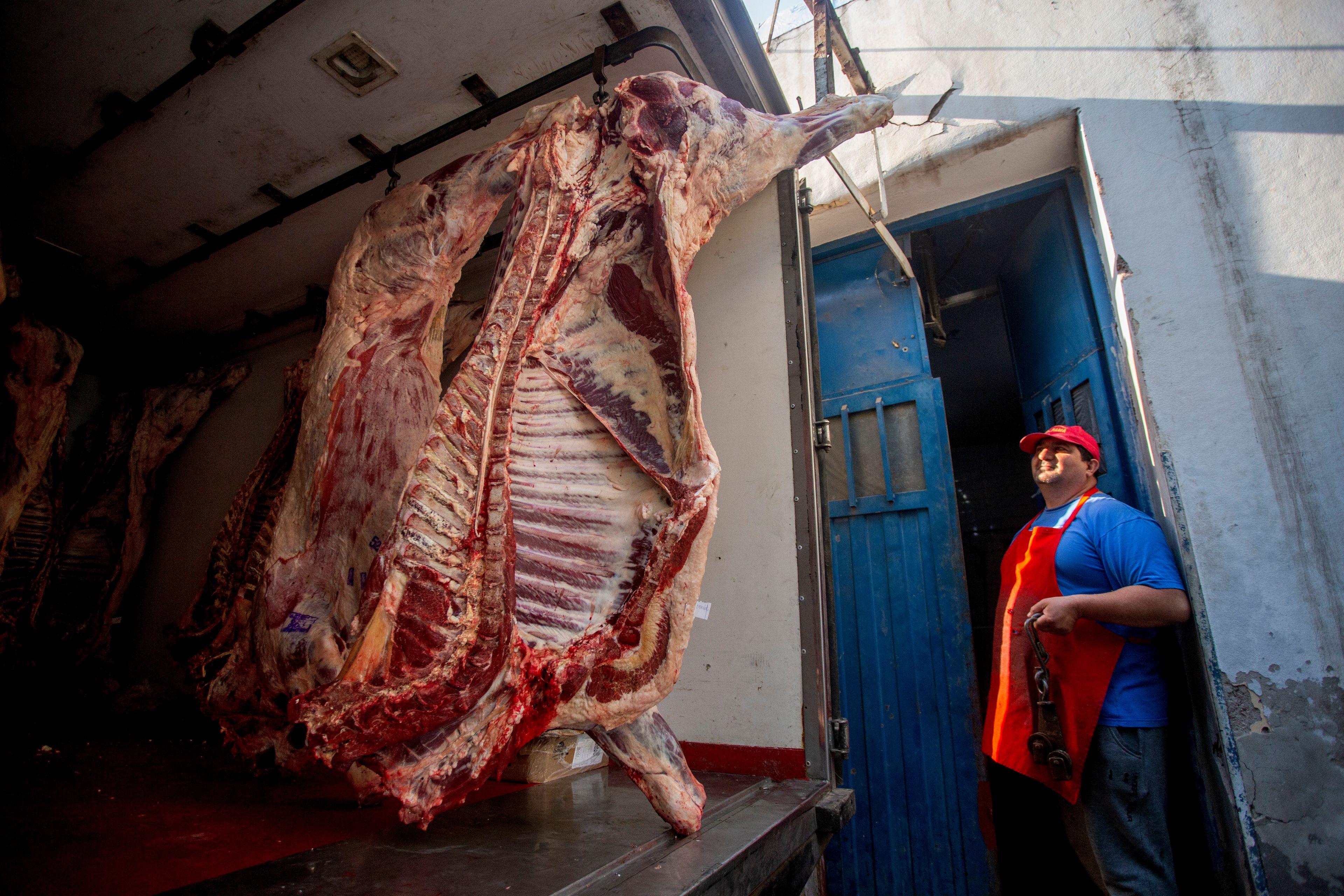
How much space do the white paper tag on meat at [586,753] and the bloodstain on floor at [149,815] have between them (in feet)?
0.91

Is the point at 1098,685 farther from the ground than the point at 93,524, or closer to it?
closer to it

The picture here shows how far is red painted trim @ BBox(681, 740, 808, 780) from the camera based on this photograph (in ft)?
6.51

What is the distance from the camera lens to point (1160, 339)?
2.44 metres

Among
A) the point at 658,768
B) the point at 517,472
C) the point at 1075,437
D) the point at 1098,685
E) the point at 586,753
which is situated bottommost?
the point at 586,753

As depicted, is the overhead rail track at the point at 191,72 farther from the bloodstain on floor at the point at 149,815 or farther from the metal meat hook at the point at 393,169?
the bloodstain on floor at the point at 149,815

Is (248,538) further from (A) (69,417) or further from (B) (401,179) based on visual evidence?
(A) (69,417)

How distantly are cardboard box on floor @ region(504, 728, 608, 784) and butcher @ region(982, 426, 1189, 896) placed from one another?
1.58 metres

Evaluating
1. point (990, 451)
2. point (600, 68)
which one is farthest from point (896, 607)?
point (990, 451)

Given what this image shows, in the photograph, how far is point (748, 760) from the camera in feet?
6.79

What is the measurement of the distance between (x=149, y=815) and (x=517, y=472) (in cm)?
127

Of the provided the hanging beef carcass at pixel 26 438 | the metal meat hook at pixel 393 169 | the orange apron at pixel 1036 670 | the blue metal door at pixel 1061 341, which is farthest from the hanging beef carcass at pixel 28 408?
the blue metal door at pixel 1061 341

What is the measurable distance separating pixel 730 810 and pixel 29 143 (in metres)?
3.30

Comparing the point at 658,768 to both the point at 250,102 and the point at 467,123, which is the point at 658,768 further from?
the point at 250,102

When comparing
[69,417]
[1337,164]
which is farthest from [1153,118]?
[69,417]
